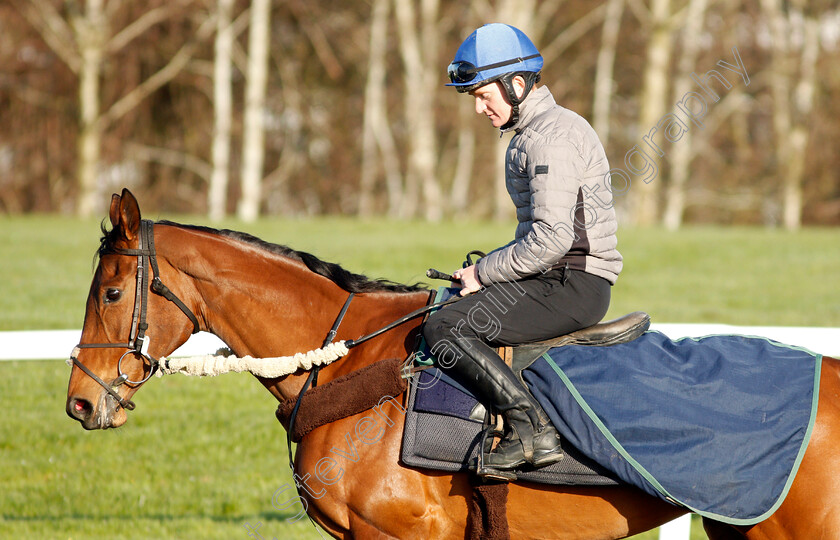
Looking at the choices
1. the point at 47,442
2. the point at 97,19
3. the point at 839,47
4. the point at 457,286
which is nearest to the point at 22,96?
the point at 97,19

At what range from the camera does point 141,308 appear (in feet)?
10.2

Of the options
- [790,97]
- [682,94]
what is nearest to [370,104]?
[682,94]

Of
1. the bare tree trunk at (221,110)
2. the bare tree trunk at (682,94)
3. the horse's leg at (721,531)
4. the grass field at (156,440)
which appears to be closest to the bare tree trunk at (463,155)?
the bare tree trunk at (682,94)

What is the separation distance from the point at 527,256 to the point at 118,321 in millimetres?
1608

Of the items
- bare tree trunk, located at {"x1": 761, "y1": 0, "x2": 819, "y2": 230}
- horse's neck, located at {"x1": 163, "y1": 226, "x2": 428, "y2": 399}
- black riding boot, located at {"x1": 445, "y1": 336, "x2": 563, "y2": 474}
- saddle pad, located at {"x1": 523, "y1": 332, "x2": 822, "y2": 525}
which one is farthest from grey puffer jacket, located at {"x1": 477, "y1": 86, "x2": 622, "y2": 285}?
bare tree trunk, located at {"x1": 761, "y1": 0, "x2": 819, "y2": 230}

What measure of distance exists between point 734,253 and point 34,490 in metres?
14.2

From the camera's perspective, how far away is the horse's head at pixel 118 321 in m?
3.12

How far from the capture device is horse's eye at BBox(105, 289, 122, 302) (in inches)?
123

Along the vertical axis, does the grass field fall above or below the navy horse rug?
below

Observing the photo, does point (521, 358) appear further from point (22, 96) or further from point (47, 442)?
point (22, 96)

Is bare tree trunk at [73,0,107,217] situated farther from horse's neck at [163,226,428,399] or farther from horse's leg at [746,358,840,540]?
horse's leg at [746,358,840,540]

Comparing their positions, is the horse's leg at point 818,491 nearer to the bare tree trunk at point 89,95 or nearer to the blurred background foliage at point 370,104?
the blurred background foliage at point 370,104

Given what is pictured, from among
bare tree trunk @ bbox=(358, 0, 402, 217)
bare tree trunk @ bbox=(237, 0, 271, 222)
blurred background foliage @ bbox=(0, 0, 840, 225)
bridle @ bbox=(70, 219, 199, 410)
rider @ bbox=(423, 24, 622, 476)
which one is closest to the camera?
rider @ bbox=(423, 24, 622, 476)

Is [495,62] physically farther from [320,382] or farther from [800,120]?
[800,120]
